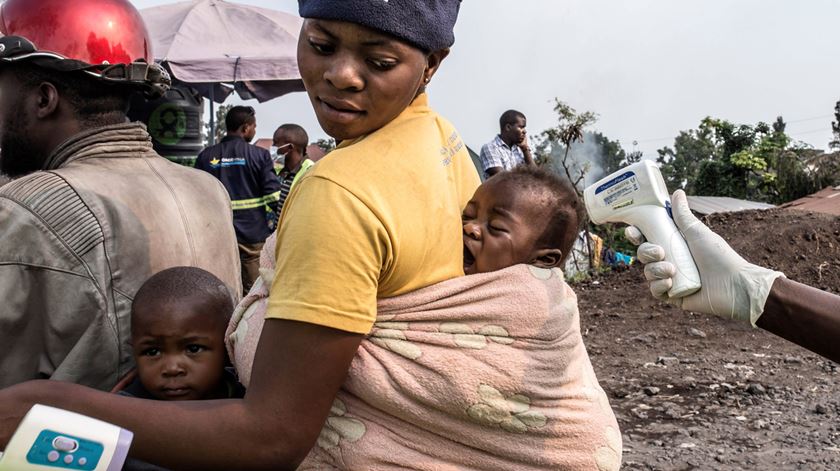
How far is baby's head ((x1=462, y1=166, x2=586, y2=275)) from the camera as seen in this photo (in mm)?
1790

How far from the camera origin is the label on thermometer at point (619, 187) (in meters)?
2.51

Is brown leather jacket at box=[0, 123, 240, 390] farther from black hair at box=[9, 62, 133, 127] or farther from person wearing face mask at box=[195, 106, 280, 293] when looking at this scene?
person wearing face mask at box=[195, 106, 280, 293]

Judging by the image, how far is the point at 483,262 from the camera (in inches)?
70.3

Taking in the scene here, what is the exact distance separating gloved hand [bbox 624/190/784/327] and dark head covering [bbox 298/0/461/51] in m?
1.13

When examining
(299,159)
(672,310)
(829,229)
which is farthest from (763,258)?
(299,159)

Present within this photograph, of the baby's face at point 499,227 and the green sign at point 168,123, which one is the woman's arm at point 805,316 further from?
the green sign at point 168,123

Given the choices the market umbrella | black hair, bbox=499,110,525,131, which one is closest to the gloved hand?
black hair, bbox=499,110,525,131

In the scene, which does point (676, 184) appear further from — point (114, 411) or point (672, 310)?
point (114, 411)

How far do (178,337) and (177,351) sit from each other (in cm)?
4

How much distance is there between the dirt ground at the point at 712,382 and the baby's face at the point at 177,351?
10.9 ft

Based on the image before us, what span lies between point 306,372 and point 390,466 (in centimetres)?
26

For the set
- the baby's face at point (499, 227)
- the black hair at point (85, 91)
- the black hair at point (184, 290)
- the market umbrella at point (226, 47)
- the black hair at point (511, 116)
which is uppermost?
the market umbrella at point (226, 47)

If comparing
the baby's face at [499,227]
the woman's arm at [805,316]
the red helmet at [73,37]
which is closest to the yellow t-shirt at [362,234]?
the baby's face at [499,227]

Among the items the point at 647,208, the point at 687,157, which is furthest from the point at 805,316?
the point at 687,157
